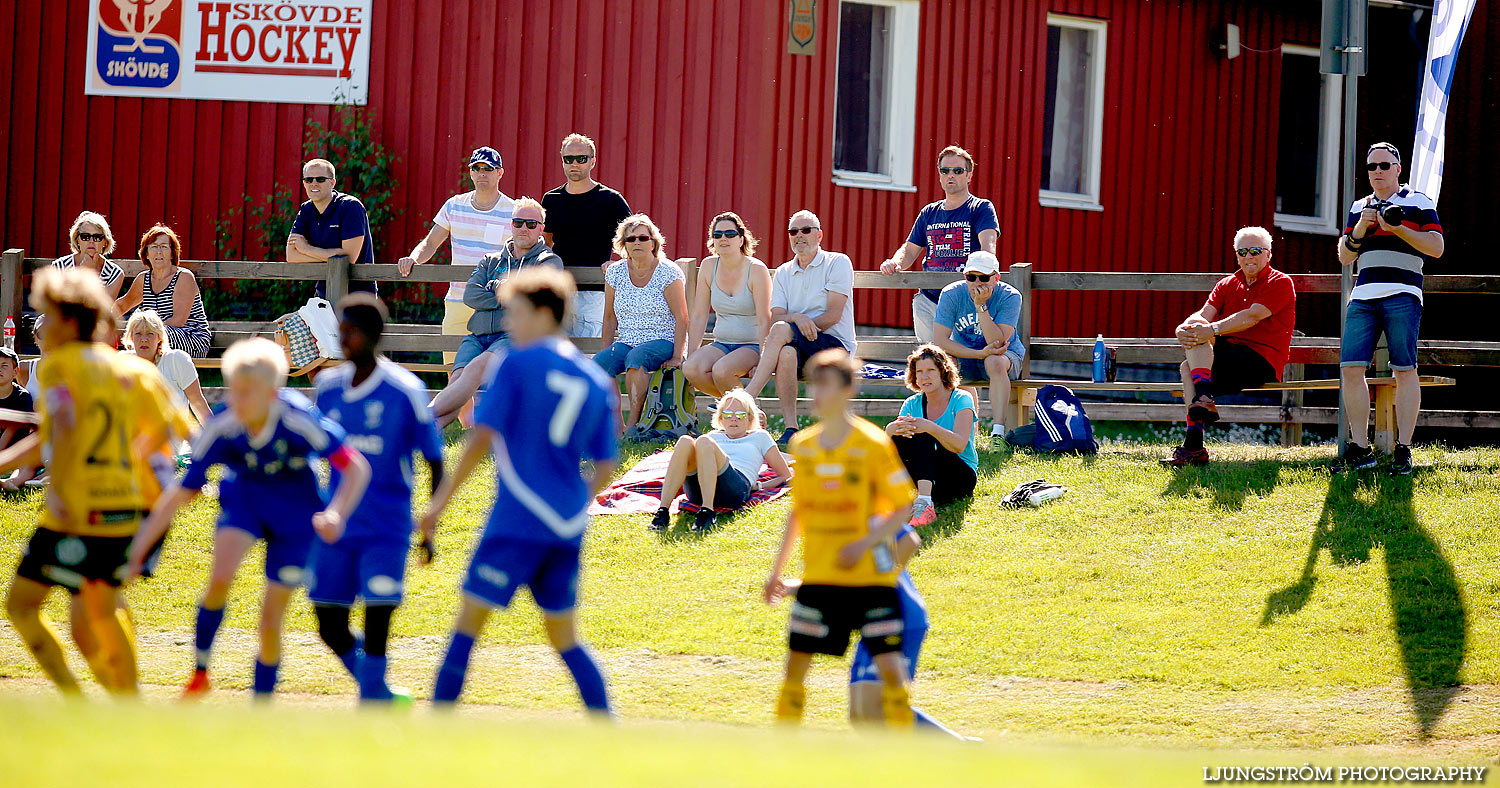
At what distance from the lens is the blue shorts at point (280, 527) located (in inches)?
218

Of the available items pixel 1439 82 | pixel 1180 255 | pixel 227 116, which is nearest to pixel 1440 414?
pixel 1439 82

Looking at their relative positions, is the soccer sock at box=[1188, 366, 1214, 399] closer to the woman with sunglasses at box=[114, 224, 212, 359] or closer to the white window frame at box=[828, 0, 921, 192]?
the white window frame at box=[828, 0, 921, 192]

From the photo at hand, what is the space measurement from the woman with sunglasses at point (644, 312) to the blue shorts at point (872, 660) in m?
5.66

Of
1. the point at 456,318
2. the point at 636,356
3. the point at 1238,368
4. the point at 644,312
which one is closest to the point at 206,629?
the point at 636,356

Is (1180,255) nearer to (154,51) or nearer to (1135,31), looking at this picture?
(1135,31)

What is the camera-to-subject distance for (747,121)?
585 inches

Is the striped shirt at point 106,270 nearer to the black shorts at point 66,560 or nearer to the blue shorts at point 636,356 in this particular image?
the blue shorts at point 636,356

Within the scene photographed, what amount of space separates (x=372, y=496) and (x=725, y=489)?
4390 mm

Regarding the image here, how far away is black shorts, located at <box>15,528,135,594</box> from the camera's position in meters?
5.51

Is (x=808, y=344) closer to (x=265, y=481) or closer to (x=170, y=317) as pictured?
(x=170, y=317)

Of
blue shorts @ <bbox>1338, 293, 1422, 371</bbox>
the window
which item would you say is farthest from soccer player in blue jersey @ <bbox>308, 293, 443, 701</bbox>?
the window

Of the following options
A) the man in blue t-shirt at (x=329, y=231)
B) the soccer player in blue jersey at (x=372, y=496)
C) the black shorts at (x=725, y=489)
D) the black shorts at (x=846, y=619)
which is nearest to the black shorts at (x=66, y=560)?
the soccer player in blue jersey at (x=372, y=496)

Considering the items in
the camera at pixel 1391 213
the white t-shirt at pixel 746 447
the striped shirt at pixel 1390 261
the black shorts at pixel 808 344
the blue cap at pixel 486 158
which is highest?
Result: the blue cap at pixel 486 158

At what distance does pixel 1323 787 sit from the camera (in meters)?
4.39
